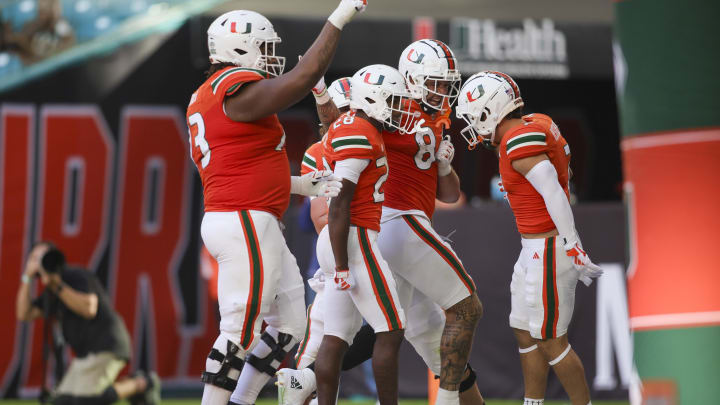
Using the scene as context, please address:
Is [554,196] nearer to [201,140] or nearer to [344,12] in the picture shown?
[344,12]

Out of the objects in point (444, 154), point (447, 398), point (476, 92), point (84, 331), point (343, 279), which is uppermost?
point (476, 92)

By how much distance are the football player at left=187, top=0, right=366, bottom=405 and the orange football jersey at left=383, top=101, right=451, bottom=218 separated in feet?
2.07

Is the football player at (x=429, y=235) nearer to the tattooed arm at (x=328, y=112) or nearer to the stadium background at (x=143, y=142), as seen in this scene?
the tattooed arm at (x=328, y=112)

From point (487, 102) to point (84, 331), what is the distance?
4437 millimetres

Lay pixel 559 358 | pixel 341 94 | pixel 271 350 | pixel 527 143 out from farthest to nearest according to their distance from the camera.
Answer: pixel 341 94
pixel 559 358
pixel 527 143
pixel 271 350

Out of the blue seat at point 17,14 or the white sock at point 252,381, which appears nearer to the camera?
the white sock at point 252,381

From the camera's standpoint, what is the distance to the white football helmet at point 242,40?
4707 mm

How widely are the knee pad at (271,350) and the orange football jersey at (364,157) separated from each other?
66cm

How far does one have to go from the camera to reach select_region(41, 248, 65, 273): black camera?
8.12m

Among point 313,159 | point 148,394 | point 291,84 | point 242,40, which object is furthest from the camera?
point 148,394

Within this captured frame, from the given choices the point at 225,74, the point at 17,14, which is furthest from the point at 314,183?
the point at 17,14

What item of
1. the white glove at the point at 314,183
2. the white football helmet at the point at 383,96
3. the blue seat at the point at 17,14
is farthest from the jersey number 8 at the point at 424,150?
the blue seat at the point at 17,14

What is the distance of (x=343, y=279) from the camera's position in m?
4.79

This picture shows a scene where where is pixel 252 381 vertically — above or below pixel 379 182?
below
